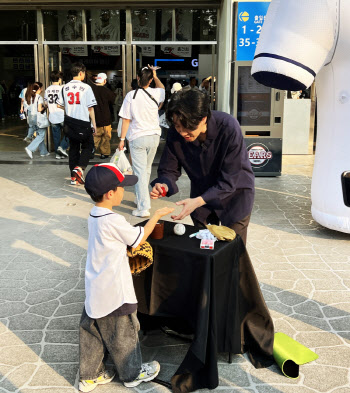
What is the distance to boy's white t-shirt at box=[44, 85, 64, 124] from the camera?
34.5 feet

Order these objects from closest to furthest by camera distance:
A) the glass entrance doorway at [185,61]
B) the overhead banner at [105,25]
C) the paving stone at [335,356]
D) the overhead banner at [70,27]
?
the paving stone at [335,356], the glass entrance doorway at [185,61], the overhead banner at [105,25], the overhead banner at [70,27]

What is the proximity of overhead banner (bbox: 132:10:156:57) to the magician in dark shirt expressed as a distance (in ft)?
27.3

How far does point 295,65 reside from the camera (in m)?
4.15

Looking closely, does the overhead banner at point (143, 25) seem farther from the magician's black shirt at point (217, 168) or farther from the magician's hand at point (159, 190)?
the magician's hand at point (159, 190)

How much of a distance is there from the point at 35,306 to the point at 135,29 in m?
8.44

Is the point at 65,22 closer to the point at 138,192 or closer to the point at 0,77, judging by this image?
the point at 138,192

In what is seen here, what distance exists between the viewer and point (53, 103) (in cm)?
1063

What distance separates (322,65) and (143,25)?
743 centimetres

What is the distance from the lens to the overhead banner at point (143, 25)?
37.1ft

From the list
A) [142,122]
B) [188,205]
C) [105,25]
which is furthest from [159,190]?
[105,25]

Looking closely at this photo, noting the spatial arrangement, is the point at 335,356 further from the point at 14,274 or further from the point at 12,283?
the point at 14,274

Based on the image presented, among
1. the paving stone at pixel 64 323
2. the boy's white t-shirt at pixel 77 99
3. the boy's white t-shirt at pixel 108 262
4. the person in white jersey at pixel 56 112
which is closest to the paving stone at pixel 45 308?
the paving stone at pixel 64 323

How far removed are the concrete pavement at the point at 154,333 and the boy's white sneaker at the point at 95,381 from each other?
0.14ft

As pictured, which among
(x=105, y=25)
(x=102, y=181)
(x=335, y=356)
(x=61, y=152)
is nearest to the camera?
(x=102, y=181)
